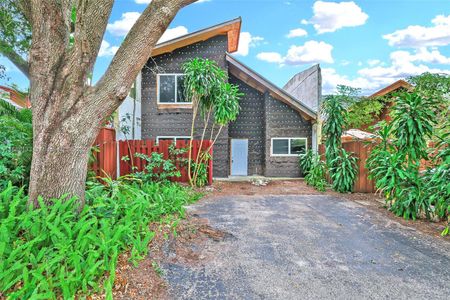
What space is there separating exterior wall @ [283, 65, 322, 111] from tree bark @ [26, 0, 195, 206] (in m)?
11.1

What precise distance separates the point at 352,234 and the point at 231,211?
247 cm

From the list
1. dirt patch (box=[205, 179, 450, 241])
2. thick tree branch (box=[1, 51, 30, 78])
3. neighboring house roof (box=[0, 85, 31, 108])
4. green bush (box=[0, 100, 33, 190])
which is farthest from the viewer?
thick tree branch (box=[1, 51, 30, 78])

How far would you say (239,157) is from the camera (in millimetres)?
12742

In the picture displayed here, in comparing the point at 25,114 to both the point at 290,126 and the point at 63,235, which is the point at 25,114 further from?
the point at 290,126

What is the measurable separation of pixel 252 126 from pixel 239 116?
0.79 metres

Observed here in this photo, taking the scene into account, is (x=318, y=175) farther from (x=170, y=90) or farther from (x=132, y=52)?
(x=132, y=52)

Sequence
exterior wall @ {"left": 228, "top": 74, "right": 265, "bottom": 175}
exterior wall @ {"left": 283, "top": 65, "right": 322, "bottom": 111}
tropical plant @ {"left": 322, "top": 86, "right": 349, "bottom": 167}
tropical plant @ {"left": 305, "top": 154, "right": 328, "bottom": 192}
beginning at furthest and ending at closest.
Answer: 1. exterior wall @ {"left": 283, "top": 65, "right": 322, "bottom": 111}
2. exterior wall @ {"left": 228, "top": 74, "right": 265, "bottom": 175}
3. tropical plant @ {"left": 305, "top": 154, "right": 328, "bottom": 192}
4. tropical plant @ {"left": 322, "top": 86, "right": 349, "bottom": 167}

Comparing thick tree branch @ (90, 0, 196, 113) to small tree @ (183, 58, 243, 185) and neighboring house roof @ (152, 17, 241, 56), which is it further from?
neighboring house roof @ (152, 17, 241, 56)

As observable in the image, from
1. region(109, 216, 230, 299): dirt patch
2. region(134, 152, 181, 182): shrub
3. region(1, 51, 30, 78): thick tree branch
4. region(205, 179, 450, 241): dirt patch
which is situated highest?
region(1, 51, 30, 78): thick tree branch

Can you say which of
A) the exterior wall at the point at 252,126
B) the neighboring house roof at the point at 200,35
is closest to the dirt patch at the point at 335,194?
the exterior wall at the point at 252,126

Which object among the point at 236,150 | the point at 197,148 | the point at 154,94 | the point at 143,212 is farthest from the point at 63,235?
the point at 236,150

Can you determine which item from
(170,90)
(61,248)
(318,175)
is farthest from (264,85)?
(61,248)

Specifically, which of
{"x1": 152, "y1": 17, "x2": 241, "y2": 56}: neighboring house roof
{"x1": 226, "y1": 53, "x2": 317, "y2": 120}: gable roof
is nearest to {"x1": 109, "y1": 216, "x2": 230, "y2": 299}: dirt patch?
{"x1": 226, "y1": 53, "x2": 317, "y2": 120}: gable roof

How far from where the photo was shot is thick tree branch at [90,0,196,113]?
3227 millimetres
